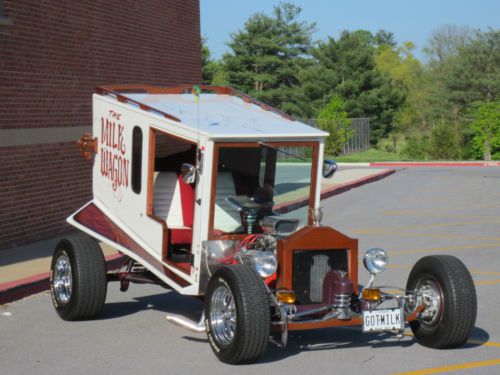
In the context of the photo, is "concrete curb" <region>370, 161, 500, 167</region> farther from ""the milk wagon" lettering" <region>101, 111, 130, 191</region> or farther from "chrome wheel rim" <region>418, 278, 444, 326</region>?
"chrome wheel rim" <region>418, 278, 444, 326</region>

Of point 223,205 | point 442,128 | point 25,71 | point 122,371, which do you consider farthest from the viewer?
point 442,128

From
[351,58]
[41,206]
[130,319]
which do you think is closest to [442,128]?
[351,58]

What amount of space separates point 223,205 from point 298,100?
217ft

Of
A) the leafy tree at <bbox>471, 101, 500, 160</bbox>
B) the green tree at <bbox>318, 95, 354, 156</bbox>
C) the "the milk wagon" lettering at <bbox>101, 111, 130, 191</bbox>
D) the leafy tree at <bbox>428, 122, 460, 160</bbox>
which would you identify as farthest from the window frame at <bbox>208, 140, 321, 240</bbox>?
the leafy tree at <bbox>471, 101, 500, 160</bbox>

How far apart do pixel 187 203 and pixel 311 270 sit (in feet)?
5.89

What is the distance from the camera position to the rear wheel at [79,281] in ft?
32.7

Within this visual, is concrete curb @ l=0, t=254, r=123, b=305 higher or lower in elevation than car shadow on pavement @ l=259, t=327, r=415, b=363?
lower

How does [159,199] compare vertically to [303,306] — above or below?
above

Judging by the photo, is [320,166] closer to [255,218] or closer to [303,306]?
[255,218]

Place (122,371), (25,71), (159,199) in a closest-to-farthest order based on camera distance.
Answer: (122,371) → (159,199) → (25,71)

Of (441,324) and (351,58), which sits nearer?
(441,324)

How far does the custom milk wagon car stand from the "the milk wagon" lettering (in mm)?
22

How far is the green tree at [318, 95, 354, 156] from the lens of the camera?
171 ft

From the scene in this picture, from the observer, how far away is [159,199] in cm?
1002
